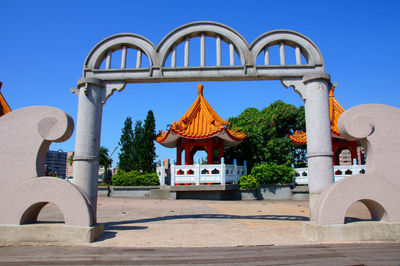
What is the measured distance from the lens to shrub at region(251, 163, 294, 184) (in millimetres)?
16344

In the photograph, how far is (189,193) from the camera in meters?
15.0

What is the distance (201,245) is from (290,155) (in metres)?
18.8

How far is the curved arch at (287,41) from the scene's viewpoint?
6.23 m

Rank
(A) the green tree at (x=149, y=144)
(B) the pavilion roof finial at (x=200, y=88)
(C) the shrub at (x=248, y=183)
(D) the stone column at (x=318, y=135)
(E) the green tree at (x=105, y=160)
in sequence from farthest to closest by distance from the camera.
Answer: (E) the green tree at (x=105, y=160)
(A) the green tree at (x=149, y=144)
(B) the pavilion roof finial at (x=200, y=88)
(C) the shrub at (x=248, y=183)
(D) the stone column at (x=318, y=135)

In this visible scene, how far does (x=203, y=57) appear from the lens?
252 inches

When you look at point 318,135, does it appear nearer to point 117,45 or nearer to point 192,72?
point 192,72

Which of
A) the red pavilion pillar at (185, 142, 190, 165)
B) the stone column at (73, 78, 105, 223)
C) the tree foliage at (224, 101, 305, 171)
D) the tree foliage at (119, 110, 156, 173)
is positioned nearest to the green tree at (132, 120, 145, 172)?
the tree foliage at (119, 110, 156, 173)

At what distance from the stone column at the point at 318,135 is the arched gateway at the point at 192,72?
2 centimetres

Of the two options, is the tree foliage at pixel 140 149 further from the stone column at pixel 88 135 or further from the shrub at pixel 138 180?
the stone column at pixel 88 135

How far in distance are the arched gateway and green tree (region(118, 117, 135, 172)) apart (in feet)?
64.3

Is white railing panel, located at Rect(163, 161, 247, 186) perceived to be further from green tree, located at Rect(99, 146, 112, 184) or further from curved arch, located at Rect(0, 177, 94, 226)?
green tree, located at Rect(99, 146, 112, 184)

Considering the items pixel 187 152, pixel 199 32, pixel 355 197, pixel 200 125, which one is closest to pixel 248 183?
pixel 187 152

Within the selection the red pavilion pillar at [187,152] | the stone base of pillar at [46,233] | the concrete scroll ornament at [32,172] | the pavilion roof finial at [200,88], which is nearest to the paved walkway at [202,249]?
the stone base of pillar at [46,233]

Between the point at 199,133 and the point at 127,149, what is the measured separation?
42.5 feet
